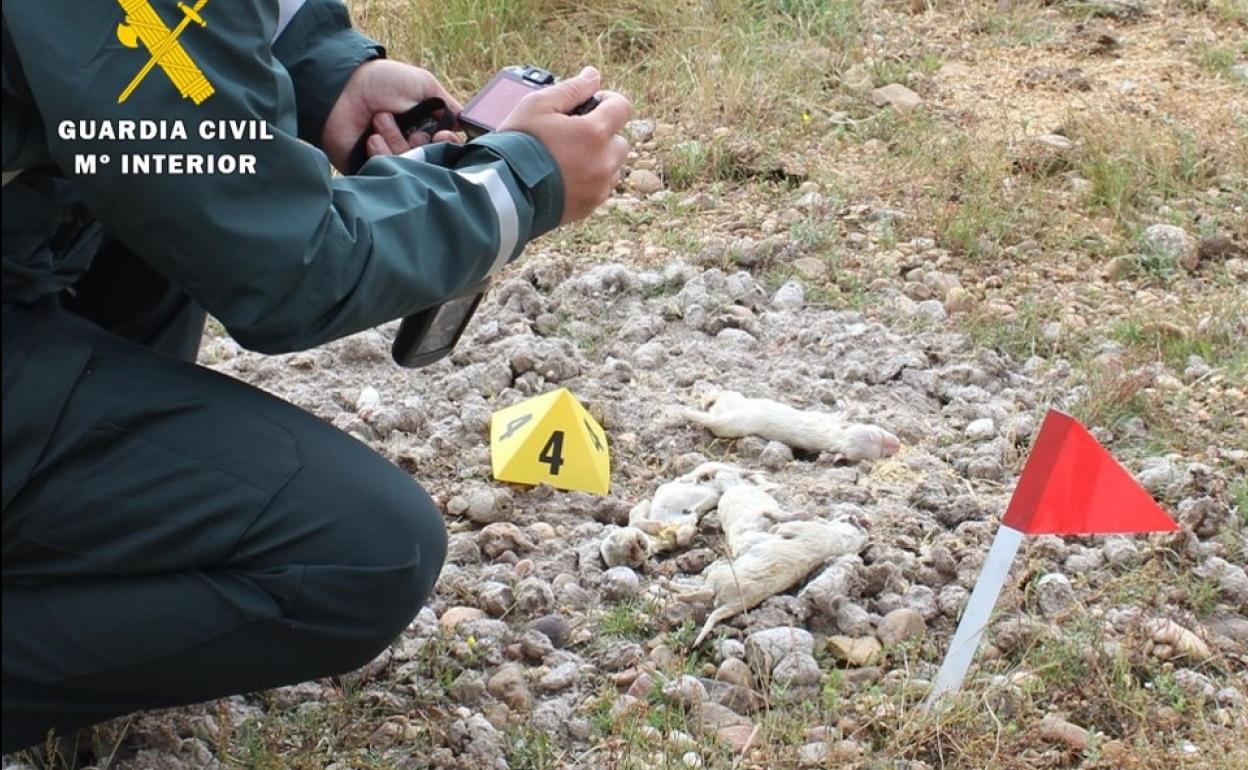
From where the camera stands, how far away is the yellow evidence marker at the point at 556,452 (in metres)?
3.60

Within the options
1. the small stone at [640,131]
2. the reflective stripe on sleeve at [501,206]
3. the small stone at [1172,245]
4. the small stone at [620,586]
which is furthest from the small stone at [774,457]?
the small stone at [640,131]

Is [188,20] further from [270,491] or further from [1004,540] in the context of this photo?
[1004,540]

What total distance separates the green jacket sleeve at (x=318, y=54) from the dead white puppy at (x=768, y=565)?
1.13 m

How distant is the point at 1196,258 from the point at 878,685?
7.19ft

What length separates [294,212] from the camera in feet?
7.30

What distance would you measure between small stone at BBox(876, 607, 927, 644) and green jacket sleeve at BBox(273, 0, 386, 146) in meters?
1.40

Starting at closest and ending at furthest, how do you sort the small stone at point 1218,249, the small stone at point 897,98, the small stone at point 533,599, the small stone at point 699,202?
the small stone at point 533,599 < the small stone at point 1218,249 < the small stone at point 699,202 < the small stone at point 897,98

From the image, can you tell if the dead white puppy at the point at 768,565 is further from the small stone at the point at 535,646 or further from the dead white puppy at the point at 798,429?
the dead white puppy at the point at 798,429

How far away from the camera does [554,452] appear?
11.8 ft

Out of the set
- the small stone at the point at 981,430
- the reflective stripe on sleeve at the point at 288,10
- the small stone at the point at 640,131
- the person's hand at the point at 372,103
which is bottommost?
the small stone at the point at 640,131

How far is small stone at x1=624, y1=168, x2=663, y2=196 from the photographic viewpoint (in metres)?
5.11

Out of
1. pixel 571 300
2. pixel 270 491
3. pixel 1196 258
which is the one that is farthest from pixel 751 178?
pixel 270 491

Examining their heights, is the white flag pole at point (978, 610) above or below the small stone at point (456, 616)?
above

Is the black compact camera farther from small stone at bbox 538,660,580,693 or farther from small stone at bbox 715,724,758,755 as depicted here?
small stone at bbox 715,724,758,755
